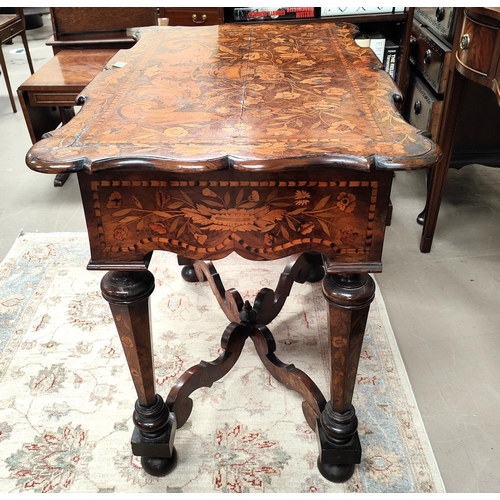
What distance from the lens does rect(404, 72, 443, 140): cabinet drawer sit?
187cm

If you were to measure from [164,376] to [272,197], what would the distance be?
0.77 metres

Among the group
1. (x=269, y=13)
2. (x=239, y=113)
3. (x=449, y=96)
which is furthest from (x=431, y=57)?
(x=239, y=113)

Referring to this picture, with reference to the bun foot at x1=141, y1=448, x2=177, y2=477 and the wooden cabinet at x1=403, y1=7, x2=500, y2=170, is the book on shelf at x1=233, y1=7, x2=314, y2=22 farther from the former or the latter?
the bun foot at x1=141, y1=448, x2=177, y2=477

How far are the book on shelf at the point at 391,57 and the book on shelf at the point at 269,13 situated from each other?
330mm

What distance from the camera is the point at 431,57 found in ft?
6.28

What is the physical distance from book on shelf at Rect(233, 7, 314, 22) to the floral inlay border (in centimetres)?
148

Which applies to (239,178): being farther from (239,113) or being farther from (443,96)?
(443,96)

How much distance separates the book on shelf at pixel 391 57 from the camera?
6.86ft

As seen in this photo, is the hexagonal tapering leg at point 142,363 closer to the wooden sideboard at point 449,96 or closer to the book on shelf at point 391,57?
the wooden sideboard at point 449,96

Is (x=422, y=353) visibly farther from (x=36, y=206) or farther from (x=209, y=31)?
(x=36, y=206)

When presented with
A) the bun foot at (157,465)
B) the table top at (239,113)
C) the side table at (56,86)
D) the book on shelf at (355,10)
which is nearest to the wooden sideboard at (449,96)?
the book on shelf at (355,10)

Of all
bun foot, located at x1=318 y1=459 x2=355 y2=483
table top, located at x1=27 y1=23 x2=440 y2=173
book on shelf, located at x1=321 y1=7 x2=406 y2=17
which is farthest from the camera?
book on shelf, located at x1=321 y1=7 x2=406 y2=17

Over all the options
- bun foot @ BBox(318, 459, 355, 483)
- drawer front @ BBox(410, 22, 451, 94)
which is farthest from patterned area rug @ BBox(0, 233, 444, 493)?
drawer front @ BBox(410, 22, 451, 94)
